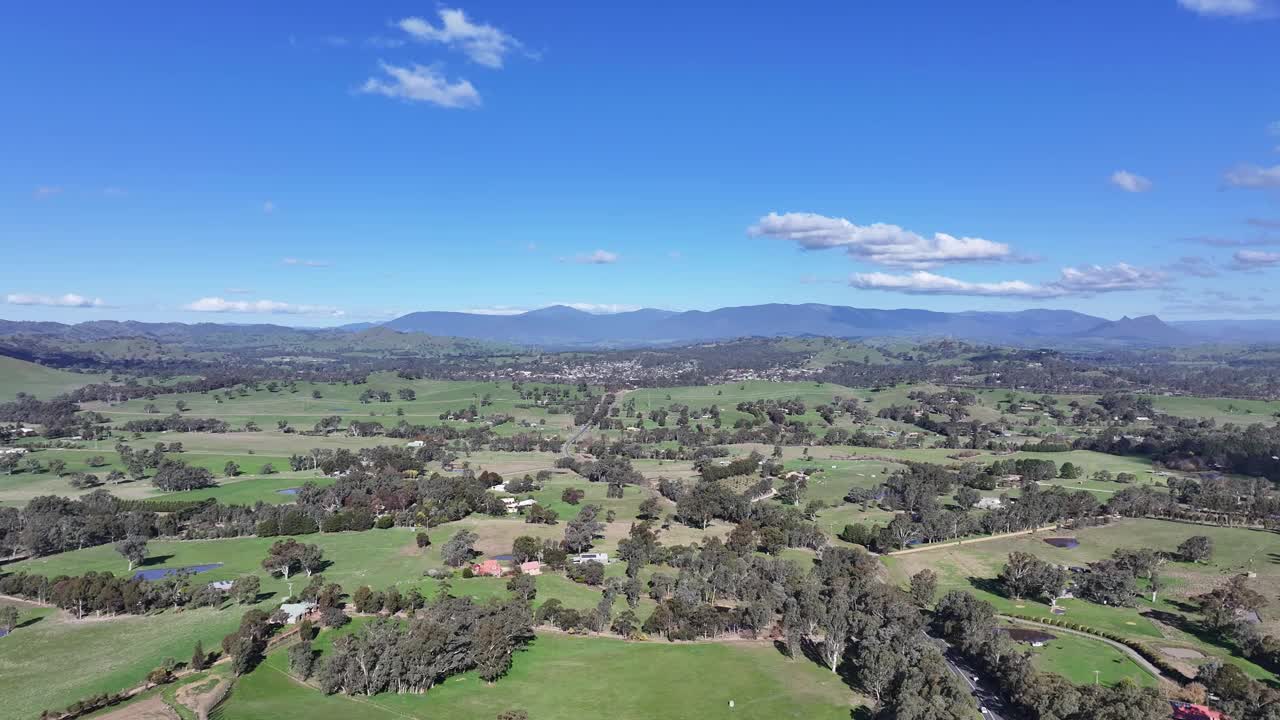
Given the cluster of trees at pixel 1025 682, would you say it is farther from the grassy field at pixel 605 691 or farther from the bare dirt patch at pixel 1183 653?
the grassy field at pixel 605 691

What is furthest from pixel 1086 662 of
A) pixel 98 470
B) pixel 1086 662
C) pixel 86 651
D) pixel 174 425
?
pixel 174 425

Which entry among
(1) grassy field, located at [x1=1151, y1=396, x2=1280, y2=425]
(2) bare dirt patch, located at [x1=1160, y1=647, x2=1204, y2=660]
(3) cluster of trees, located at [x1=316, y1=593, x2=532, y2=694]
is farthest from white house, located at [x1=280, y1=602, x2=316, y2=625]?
(1) grassy field, located at [x1=1151, y1=396, x2=1280, y2=425]

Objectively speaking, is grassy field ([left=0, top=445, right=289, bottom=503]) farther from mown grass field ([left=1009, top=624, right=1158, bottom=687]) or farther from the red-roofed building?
the red-roofed building

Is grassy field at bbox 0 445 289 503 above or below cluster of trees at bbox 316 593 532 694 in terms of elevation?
below

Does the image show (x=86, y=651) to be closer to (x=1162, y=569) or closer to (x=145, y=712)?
(x=145, y=712)

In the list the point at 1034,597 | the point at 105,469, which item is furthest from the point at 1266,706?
the point at 105,469

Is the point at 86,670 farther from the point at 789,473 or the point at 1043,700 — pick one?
the point at 789,473

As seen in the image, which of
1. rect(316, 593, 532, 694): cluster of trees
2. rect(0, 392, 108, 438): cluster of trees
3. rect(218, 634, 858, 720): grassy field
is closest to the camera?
rect(218, 634, 858, 720): grassy field
